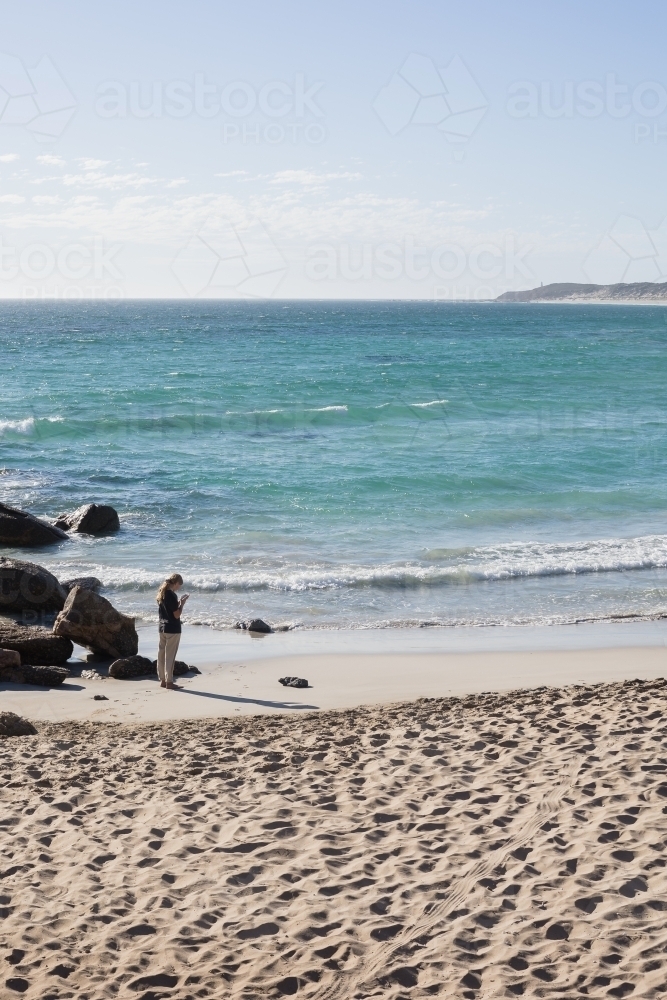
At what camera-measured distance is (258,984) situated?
5215 millimetres

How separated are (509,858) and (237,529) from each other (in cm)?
1372

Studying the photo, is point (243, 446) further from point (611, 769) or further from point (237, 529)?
point (611, 769)

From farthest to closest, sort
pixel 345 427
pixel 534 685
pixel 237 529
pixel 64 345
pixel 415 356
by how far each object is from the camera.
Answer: pixel 64 345
pixel 415 356
pixel 345 427
pixel 237 529
pixel 534 685

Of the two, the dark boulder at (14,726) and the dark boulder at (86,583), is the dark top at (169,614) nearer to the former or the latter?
the dark boulder at (14,726)

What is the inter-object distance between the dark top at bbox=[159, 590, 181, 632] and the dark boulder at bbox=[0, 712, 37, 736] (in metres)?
2.21

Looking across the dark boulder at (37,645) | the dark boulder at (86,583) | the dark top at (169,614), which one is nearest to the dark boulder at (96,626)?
the dark boulder at (37,645)

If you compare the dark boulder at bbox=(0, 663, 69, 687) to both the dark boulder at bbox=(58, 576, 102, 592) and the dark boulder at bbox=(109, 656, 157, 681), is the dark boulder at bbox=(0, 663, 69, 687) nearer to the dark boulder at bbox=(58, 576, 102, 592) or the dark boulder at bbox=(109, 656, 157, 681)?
the dark boulder at bbox=(109, 656, 157, 681)

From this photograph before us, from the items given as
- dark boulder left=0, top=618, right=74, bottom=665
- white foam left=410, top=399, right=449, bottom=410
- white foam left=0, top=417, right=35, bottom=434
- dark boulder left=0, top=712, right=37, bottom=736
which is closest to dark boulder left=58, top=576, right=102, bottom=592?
dark boulder left=0, top=618, right=74, bottom=665

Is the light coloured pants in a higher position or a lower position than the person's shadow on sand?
higher

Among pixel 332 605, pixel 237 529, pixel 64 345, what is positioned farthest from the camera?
pixel 64 345

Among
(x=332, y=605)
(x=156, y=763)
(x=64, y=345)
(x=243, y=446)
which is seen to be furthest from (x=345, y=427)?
(x=64, y=345)

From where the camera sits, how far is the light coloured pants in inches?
424

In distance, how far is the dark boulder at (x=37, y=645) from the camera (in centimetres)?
1135

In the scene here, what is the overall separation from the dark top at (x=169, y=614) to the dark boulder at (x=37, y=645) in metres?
1.37
